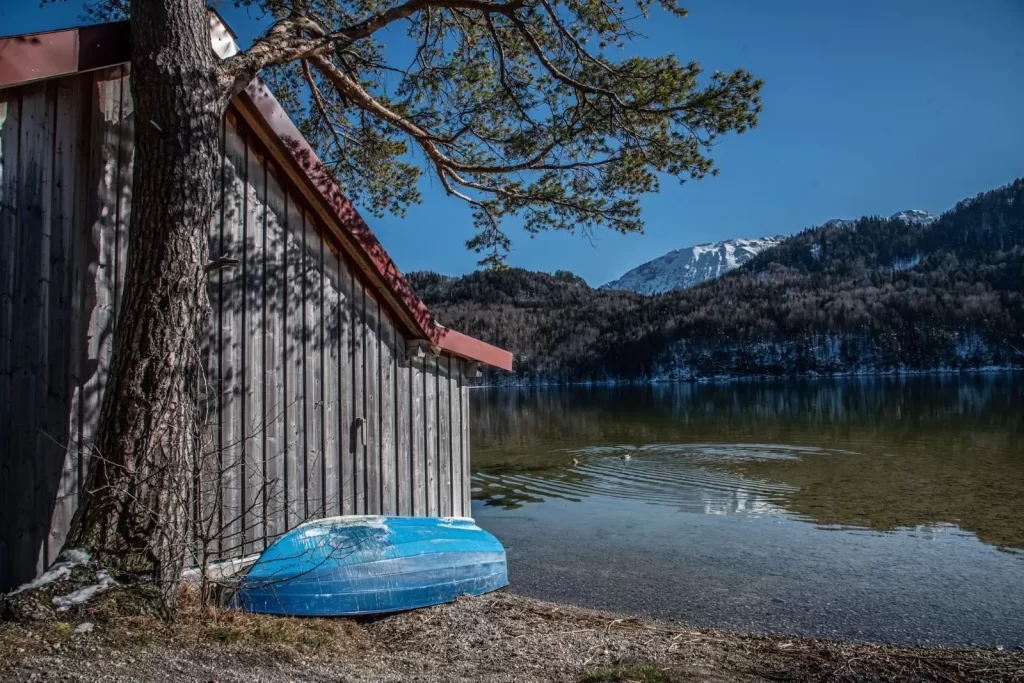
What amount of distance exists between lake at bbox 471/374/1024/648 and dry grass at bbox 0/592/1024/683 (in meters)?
1.34

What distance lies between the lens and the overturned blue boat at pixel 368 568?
5.23 m

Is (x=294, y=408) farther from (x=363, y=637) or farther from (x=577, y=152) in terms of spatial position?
(x=577, y=152)

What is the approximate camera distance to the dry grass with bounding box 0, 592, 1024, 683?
3.53 m

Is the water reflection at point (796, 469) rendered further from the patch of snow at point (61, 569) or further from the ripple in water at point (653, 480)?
the patch of snow at point (61, 569)

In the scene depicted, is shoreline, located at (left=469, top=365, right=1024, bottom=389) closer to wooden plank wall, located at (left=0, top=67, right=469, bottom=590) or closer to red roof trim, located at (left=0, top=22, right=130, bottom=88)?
wooden plank wall, located at (left=0, top=67, right=469, bottom=590)

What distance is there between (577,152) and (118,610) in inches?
266

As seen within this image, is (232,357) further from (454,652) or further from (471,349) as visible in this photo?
(454,652)

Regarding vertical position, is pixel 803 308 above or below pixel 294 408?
above

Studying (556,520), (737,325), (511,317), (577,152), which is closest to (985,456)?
(556,520)

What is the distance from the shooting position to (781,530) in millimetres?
11258

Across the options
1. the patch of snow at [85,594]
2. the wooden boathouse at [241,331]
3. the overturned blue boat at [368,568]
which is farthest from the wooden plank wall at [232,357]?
the patch of snow at [85,594]

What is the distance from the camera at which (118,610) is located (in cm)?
390

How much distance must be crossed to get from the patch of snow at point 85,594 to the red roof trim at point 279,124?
3.18m

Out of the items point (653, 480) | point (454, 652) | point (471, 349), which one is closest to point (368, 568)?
point (454, 652)
